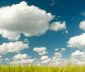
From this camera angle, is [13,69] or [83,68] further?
[83,68]

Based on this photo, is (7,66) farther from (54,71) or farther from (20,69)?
(54,71)

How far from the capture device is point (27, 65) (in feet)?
43.3

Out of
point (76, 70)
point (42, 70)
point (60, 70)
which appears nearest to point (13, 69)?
point (42, 70)

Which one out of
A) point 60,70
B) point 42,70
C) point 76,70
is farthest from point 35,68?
point 76,70

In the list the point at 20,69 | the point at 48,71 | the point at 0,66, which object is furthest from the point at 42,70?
the point at 0,66

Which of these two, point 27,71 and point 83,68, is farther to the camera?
point 83,68

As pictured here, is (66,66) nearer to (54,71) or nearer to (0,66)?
(54,71)

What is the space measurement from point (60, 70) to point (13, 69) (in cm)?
234

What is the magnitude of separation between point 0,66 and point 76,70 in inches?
153

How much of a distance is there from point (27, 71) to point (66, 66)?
205 cm

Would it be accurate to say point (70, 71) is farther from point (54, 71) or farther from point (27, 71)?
point (27, 71)

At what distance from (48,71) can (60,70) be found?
1.98 feet

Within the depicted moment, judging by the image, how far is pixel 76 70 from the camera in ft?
43.5

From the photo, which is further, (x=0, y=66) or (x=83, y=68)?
(x=83, y=68)
